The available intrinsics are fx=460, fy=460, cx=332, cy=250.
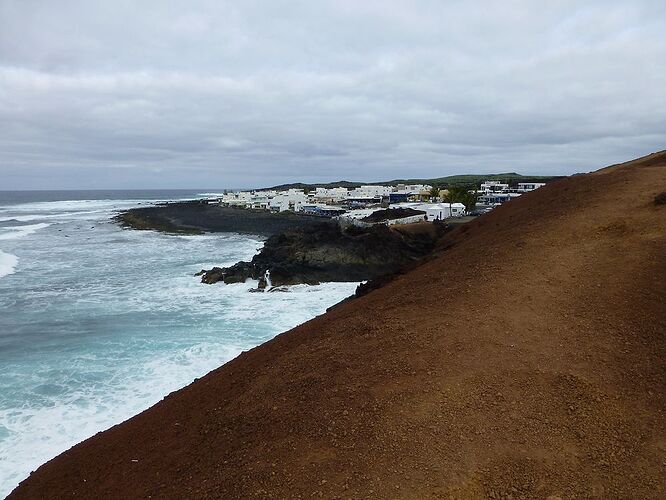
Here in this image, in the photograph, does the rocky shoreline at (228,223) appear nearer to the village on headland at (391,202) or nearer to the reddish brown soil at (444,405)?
the village on headland at (391,202)

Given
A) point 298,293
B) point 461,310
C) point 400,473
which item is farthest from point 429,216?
point 400,473

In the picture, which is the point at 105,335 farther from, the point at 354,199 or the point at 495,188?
the point at 495,188

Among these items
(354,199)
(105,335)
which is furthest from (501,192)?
(105,335)

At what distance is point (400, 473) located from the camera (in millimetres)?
5383

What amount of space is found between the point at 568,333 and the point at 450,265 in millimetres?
5091

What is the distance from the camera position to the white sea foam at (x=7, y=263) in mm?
34188

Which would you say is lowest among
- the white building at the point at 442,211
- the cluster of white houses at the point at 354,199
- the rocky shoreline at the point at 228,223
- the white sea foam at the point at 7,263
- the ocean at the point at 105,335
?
the ocean at the point at 105,335

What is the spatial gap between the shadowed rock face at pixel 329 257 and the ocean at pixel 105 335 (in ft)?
4.66

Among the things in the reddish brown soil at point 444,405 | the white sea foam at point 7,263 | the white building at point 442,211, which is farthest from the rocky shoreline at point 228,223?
the reddish brown soil at point 444,405

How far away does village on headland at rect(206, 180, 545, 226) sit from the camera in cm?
5634

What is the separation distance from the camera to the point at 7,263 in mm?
37938

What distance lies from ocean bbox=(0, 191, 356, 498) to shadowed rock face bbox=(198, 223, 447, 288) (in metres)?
1.42

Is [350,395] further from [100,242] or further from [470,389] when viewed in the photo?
[100,242]

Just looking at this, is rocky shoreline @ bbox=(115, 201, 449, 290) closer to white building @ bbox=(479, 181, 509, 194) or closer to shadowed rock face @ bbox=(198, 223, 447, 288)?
shadowed rock face @ bbox=(198, 223, 447, 288)
